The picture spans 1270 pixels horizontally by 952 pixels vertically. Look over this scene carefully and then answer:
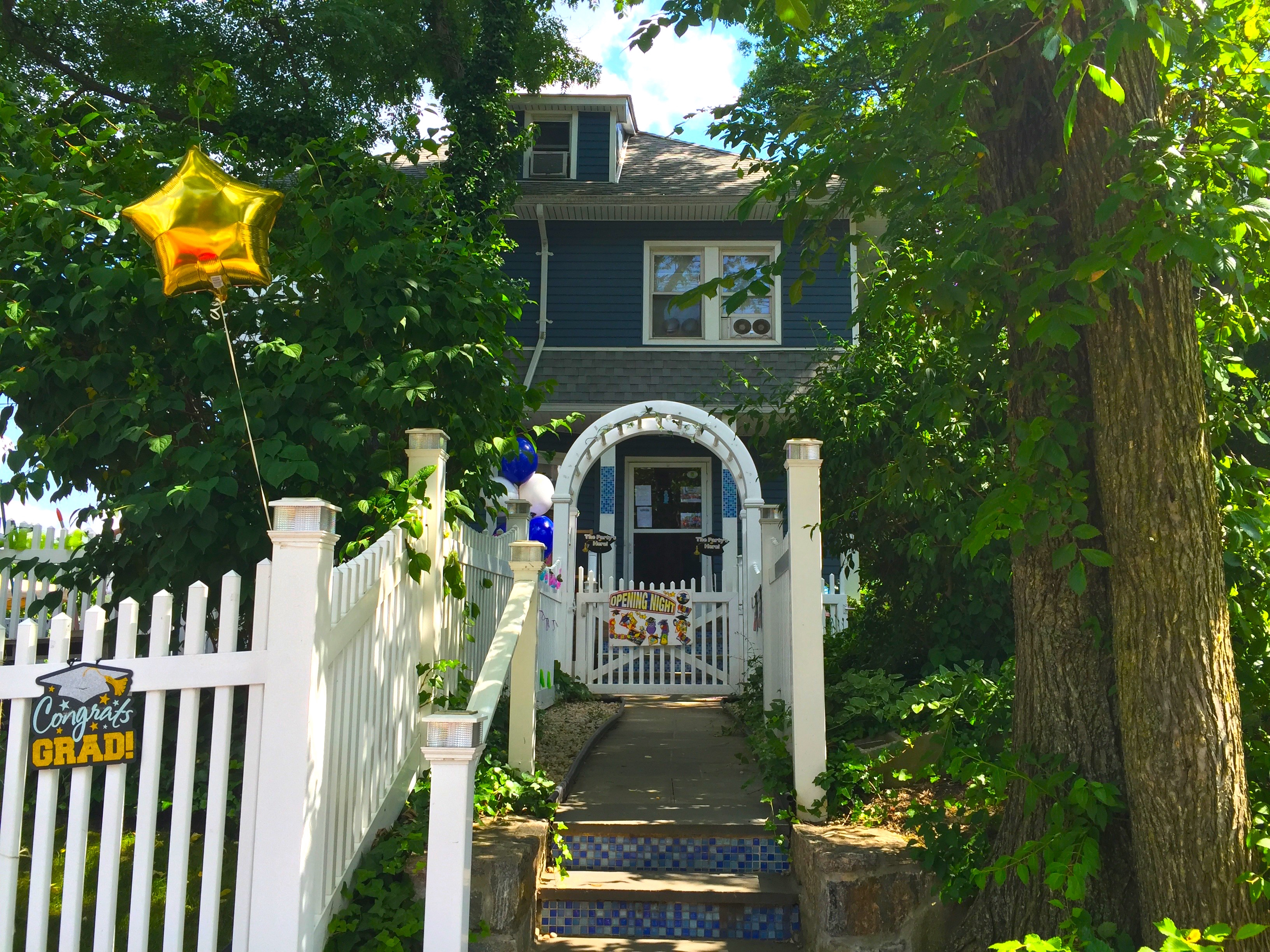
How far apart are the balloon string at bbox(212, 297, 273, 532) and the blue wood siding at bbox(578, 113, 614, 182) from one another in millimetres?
10930

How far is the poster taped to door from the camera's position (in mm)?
9906

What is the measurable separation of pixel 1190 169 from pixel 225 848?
428cm

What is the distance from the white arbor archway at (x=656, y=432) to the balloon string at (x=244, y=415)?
5247 millimetres

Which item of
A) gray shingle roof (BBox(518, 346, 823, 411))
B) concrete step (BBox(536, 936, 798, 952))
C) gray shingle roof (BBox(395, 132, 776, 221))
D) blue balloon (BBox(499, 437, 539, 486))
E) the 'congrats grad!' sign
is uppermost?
gray shingle roof (BBox(395, 132, 776, 221))

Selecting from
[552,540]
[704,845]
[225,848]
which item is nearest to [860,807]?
[704,845]

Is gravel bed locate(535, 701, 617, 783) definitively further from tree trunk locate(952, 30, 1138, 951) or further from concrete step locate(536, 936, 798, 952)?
tree trunk locate(952, 30, 1138, 951)

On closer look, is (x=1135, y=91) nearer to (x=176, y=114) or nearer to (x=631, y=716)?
(x=631, y=716)

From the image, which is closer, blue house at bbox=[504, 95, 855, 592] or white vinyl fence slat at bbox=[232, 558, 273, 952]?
white vinyl fence slat at bbox=[232, 558, 273, 952]

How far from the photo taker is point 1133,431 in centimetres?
333

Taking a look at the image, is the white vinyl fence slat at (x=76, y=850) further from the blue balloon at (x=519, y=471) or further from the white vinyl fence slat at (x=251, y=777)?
the blue balloon at (x=519, y=471)

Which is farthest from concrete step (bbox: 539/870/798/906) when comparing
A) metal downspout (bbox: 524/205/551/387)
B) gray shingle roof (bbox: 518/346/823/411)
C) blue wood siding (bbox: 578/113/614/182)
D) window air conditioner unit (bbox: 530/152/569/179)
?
window air conditioner unit (bbox: 530/152/569/179)

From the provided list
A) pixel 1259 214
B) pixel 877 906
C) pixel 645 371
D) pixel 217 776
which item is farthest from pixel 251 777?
pixel 645 371

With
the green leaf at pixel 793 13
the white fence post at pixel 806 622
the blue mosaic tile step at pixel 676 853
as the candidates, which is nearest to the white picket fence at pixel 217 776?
the blue mosaic tile step at pixel 676 853

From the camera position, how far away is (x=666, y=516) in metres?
14.5
